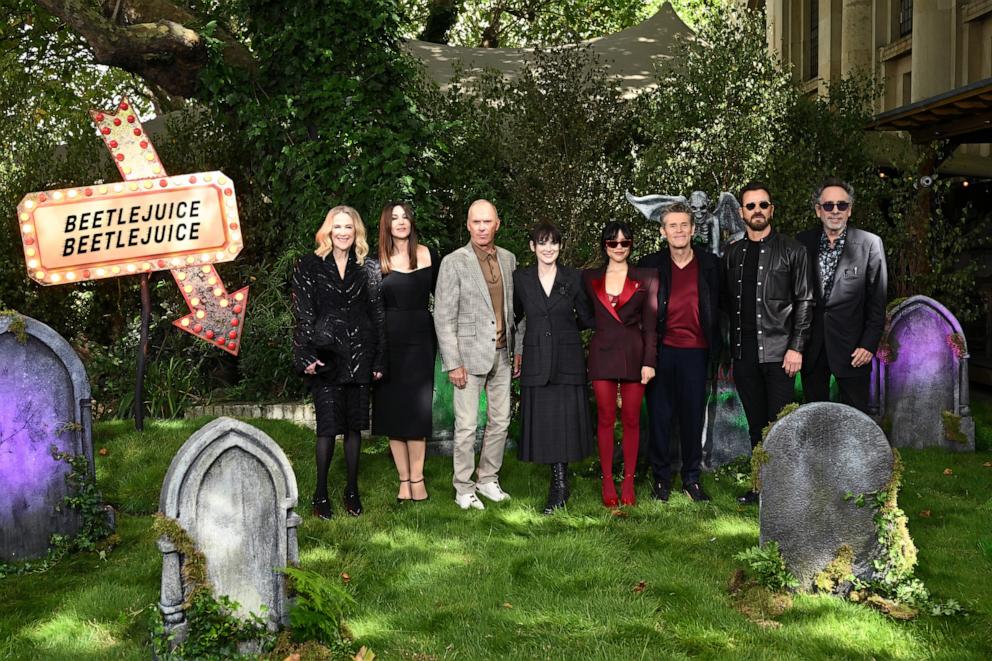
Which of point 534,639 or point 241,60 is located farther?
point 241,60

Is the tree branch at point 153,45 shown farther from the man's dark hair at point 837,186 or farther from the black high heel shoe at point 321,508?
the man's dark hair at point 837,186

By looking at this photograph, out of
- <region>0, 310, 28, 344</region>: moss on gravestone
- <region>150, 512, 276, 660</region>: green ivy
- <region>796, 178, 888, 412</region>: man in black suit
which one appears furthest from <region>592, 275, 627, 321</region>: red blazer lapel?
<region>0, 310, 28, 344</region>: moss on gravestone

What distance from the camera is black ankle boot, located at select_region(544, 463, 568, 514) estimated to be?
5.89 m

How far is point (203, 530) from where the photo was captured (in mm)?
3691

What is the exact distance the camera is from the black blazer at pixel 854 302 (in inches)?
227

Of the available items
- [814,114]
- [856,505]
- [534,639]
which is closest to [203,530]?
[534,639]

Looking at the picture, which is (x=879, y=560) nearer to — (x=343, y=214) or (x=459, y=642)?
(x=459, y=642)

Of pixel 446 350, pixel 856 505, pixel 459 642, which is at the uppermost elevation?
pixel 446 350

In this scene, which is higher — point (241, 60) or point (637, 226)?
point (241, 60)

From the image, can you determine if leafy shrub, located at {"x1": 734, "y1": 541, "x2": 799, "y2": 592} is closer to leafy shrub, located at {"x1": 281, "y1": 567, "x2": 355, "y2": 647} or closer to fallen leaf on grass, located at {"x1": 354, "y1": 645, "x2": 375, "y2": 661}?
fallen leaf on grass, located at {"x1": 354, "y1": 645, "x2": 375, "y2": 661}

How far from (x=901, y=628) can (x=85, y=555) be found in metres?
4.57

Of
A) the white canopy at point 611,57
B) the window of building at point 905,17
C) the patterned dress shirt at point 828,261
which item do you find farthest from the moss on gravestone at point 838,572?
the window of building at point 905,17

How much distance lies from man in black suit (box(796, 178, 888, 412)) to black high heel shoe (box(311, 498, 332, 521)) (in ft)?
11.4

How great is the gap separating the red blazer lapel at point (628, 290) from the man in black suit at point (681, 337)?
209mm
